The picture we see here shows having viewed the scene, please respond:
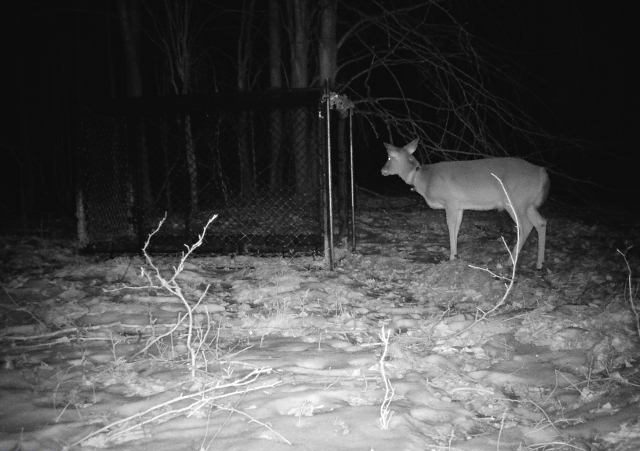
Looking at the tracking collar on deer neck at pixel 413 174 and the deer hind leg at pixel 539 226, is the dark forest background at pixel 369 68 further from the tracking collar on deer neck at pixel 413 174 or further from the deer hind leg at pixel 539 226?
the deer hind leg at pixel 539 226

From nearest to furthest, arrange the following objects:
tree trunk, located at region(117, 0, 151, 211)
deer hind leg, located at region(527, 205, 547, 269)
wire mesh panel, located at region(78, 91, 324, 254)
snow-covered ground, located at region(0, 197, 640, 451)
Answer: snow-covered ground, located at region(0, 197, 640, 451)
wire mesh panel, located at region(78, 91, 324, 254)
deer hind leg, located at region(527, 205, 547, 269)
tree trunk, located at region(117, 0, 151, 211)

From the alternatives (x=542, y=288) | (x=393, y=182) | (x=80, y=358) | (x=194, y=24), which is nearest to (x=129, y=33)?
(x=194, y=24)

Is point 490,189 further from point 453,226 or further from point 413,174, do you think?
point 413,174

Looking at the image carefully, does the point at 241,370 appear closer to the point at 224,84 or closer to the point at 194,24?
the point at 194,24

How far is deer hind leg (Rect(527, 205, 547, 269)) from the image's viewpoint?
6.15 metres

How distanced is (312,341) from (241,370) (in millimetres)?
743

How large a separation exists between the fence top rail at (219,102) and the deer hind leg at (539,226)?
11.1 feet

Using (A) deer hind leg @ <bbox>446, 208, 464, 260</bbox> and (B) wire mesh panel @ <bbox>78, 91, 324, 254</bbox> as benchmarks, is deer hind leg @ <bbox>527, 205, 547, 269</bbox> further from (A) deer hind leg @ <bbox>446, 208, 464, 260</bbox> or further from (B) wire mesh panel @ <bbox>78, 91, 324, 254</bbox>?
(B) wire mesh panel @ <bbox>78, 91, 324, 254</bbox>

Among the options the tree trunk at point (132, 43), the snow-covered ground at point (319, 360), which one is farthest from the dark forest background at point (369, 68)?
the snow-covered ground at point (319, 360)

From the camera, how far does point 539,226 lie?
6477mm

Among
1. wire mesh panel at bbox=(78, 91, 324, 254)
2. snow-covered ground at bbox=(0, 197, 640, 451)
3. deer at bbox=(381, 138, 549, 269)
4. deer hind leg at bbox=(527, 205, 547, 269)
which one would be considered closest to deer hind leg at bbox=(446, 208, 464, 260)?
deer at bbox=(381, 138, 549, 269)

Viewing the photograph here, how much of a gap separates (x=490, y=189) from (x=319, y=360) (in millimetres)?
4531

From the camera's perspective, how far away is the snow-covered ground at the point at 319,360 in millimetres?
2238

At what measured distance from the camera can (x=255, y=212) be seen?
8.98 metres
